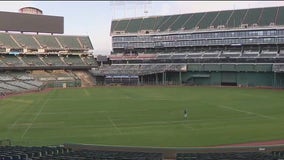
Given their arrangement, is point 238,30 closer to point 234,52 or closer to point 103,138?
point 234,52

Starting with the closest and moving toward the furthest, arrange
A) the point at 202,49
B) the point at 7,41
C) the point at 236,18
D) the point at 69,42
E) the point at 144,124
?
the point at 144,124 < the point at 236,18 < the point at 7,41 < the point at 202,49 < the point at 69,42

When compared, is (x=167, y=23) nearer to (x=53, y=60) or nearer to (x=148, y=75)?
(x=148, y=75)

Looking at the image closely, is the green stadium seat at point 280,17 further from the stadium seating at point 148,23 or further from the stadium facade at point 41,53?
the stadium facade at point 41,53

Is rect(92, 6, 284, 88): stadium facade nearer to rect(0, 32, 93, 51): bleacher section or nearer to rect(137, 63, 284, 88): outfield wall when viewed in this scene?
rect(137, 63, 284, 88): outfield wall

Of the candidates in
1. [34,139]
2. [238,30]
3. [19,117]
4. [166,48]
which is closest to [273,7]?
[238,30]

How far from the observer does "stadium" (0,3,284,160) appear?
115 ft

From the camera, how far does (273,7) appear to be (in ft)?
291

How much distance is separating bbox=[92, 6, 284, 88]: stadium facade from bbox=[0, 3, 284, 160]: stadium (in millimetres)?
233

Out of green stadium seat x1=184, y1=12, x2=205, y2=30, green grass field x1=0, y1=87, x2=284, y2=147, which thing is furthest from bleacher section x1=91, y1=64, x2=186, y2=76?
green grass field x1=0, y1=87, x2=284, y2=147

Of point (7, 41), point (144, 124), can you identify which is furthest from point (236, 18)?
point (144, 124)

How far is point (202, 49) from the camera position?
92.2m

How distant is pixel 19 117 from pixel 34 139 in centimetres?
1176

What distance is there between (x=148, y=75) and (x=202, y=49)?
14953 millimetres

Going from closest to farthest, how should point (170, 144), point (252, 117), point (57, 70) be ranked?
1. point (170, 144)
2. point (252, 117)
3. point (57, 70)
